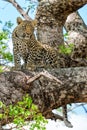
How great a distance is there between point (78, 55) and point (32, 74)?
9.50 feet

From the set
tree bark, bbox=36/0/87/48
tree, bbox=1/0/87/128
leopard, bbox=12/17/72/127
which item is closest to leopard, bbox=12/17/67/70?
leopard, bbox=12/17/72/127

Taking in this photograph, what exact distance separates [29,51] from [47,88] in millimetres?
1018

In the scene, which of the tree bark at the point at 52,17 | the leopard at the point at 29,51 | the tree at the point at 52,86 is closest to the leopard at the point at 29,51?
the leopard at the point at 29,51

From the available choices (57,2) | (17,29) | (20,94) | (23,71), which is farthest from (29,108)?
(57,2)

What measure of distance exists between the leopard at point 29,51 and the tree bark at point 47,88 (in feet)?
1.92

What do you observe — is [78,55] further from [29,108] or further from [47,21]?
[29,108]

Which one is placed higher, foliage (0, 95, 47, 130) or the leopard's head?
the leopard's head

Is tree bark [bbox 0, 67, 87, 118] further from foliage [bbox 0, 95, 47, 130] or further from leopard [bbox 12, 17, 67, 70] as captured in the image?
leopard [bbox 12, 17, 67, 70]

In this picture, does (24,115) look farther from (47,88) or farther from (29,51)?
(29,51)

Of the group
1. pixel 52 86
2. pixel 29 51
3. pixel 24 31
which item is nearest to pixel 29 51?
pixel 29 51

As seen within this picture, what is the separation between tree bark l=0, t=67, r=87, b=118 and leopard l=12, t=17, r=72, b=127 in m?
0.59

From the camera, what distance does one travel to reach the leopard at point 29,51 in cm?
590

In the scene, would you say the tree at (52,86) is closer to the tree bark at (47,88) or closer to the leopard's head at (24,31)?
the tree bark at (47,88)

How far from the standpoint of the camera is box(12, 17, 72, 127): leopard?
5898 millimetres
